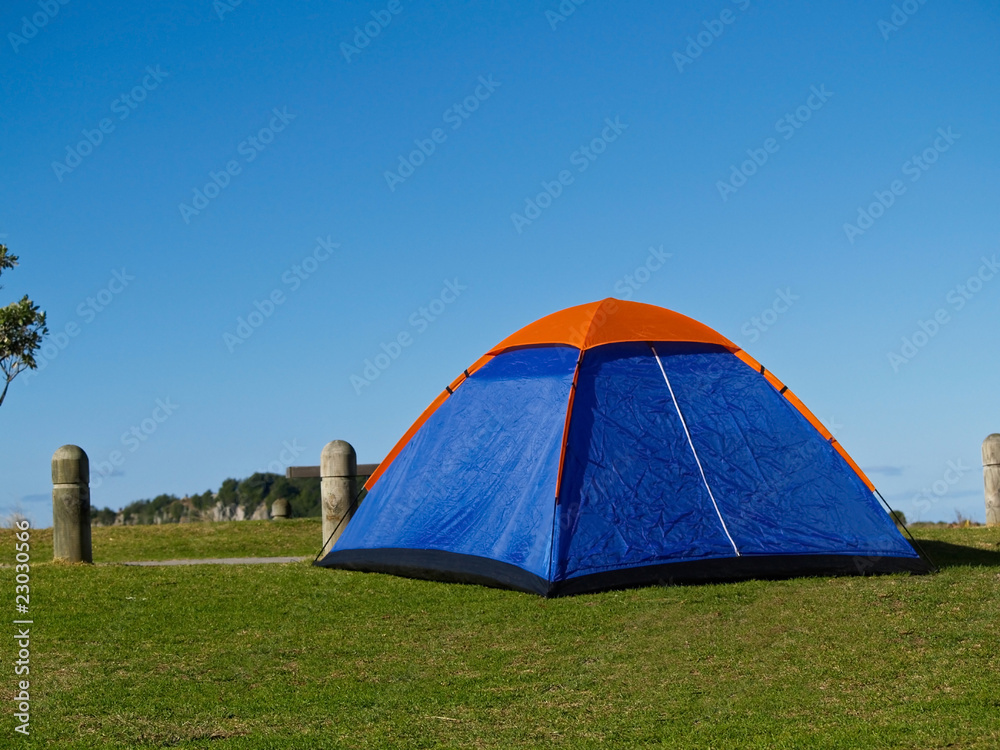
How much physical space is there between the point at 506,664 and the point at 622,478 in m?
Result: 3.17

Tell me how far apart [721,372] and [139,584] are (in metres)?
6.99

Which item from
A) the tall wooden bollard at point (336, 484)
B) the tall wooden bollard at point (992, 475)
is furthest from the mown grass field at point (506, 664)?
the tall wooden bollard at point (992, 475)

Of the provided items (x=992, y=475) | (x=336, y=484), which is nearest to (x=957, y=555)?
(x=992, y=475)

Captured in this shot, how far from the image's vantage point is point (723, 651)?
815cm

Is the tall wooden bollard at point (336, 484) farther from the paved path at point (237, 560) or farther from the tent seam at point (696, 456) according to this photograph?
the tent seam at point (696, 456)

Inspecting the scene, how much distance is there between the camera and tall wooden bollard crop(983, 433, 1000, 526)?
18422 mm

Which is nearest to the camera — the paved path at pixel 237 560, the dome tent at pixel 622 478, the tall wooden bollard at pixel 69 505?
the dome tent at pixel 622 478

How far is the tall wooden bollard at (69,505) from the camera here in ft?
43.4

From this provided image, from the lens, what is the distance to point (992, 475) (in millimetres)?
18438

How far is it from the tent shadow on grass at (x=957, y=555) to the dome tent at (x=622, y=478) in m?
1.35

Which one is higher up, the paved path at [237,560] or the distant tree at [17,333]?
the distant tree at [17,333]

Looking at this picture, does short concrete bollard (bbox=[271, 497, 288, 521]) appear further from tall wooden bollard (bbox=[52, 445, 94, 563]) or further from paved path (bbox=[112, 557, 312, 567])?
tall wooden bollard (bbox=[52, 445, 94, 563])

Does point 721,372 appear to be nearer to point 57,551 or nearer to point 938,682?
point 938,682

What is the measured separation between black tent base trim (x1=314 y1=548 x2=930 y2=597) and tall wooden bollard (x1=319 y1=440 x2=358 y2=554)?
3.13 metres
